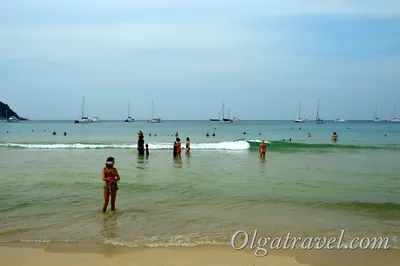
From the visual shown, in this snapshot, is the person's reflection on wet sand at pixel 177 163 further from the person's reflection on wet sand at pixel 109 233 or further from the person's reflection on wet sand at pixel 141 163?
the person's reflection on wet sand at pixel 109 233

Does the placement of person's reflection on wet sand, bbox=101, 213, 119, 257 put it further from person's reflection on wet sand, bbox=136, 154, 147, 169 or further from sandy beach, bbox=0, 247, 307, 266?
person's reflection on wet sand, bbox=136, 154, 147, 169

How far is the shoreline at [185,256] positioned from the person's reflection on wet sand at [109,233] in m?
0.02

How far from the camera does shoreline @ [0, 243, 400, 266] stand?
7621mm

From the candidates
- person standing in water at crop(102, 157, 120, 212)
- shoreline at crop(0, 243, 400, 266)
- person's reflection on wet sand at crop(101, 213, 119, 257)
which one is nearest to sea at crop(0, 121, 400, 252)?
person's reflection on wet sand at crop(101, 213, 119, 257)

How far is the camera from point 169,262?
25.0ft

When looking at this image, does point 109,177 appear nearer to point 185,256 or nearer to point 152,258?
point 152,258

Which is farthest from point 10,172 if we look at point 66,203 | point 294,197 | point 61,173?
point 294,197

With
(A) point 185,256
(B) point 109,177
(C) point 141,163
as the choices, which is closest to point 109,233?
(B) point 109,177

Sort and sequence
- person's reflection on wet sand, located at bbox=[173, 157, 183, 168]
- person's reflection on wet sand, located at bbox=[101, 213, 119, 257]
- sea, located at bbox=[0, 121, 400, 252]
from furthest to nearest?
person's reflection on wet sand, located at bbox=[173, 157, 183, 168] → sea, located at bbox=[0, 121, 400, 252] → person's reflection on wet sand, located at bbox=[101, 213, 119, 257]

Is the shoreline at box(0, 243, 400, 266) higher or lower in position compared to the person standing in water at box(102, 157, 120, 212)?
lower

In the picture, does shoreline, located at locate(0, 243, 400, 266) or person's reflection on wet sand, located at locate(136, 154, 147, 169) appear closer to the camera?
shoreline, located at locate(0, 243, 400, 266)

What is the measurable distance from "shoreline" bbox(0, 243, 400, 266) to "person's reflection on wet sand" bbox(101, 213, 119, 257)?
0.07ft

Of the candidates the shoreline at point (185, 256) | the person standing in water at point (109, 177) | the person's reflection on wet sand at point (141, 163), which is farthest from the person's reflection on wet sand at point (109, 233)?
the person's reflection on wet sand at point (141, 163)

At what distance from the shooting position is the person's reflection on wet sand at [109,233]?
8.26 m
